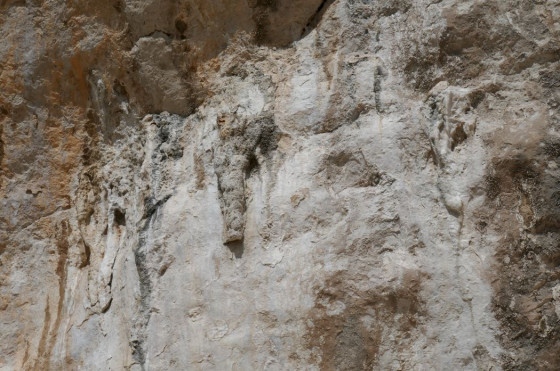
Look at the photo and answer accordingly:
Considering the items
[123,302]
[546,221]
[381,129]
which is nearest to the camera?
[546,221]

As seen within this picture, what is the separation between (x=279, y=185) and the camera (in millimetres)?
2691

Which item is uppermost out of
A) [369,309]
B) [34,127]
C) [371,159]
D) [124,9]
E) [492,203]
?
[124,9]

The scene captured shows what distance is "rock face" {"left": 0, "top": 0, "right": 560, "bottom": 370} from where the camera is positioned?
2336mm

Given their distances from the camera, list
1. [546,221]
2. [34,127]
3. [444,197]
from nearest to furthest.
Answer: [546,221] < [444,197] < [34,127]

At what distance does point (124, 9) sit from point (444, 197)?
150cm

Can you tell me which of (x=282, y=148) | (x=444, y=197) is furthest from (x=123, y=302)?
(x=444, y=197)

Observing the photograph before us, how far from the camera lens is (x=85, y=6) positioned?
3.18 meters

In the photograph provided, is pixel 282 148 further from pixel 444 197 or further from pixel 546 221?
pixel 546 221

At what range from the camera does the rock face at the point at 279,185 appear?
2.34m

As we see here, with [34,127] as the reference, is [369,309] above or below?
below

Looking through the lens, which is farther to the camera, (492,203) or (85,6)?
(85,6)

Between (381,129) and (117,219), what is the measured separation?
3.62 ft

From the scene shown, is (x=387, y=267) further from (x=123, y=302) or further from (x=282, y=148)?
(x=123, y=302)

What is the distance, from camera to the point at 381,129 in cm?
261
